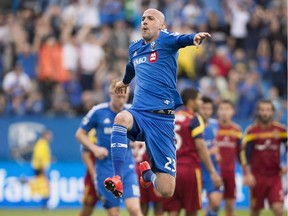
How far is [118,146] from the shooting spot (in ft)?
39.8

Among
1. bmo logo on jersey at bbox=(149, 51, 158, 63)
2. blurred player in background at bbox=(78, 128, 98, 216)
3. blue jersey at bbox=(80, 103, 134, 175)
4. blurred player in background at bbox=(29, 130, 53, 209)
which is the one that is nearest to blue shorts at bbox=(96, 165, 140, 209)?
blue jersey at bbox=(80, 103, 134, 175)

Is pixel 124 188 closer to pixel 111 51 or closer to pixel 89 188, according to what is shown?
pixel 89 188

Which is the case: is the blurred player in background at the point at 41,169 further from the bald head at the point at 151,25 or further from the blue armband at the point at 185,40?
the blue armband at the point at 185,40

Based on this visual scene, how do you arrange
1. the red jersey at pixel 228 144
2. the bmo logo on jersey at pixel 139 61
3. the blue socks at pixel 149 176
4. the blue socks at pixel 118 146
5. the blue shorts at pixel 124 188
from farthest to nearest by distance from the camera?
1. the red jersey at pixel 228 144
2. the blue shorts at pixel 124 188
3. the blue socks at pixel 149 176
4. the bmo logo on jersey at pixel 139 61
5. the blue socks at pixel 118 146

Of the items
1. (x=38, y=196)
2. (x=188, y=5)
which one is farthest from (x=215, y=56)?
(x=38, y=196)

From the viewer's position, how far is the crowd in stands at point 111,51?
25984 mm

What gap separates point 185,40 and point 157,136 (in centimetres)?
137

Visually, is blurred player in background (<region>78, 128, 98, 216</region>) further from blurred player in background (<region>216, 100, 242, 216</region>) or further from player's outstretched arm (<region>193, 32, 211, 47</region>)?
player's outstretched arm (<region>193, 32, 211, 47</region>)

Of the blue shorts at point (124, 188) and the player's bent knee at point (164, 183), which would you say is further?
the blue shorts at point (124, 188)

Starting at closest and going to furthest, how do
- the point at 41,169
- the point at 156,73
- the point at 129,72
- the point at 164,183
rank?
the point at 156,73, the point at 164,183, the point at 129,72, the point at 41,169

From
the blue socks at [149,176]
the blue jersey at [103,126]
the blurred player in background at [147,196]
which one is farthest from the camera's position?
the blurred player in background at [147,196]

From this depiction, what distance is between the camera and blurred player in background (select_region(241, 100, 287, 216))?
58.6 feet

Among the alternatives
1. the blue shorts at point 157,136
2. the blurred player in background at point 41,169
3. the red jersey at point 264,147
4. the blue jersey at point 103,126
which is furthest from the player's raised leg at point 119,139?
the blurred player in background at point 41,169

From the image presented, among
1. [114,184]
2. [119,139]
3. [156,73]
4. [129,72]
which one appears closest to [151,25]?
[156,73]
